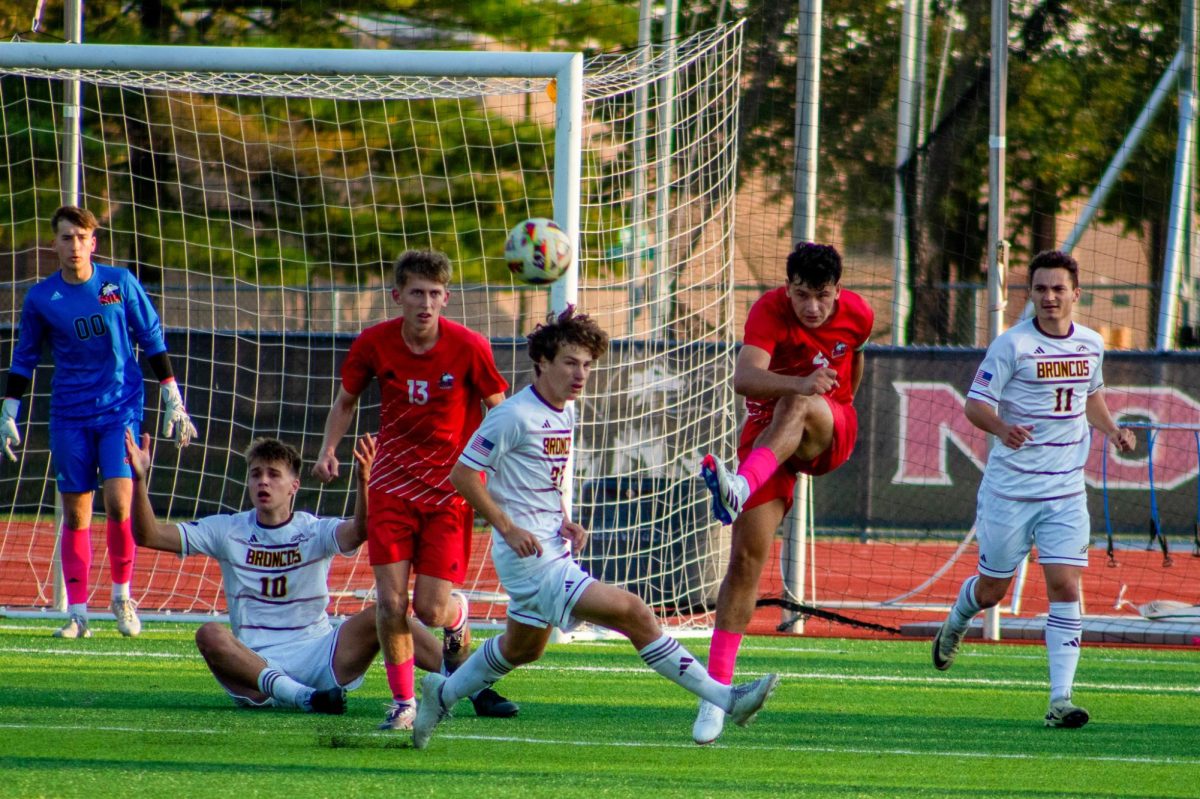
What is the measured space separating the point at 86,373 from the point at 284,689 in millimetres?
3146

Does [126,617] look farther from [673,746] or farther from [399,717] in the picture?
[673,746]

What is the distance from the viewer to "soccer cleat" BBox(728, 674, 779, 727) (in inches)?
205

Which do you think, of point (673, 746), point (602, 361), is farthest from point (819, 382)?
point (602, 361)

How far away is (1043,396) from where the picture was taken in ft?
22.6

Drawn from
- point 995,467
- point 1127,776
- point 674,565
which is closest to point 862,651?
point 674,565

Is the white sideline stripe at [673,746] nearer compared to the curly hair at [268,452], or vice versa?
the white sideline stripe at [673,746]

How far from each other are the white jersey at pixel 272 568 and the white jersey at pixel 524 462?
143cm

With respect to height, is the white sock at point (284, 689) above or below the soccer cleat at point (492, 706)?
above

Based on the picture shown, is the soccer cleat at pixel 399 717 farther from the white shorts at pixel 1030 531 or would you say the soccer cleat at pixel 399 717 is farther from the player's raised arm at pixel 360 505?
the white shorts at pixel 1030 531

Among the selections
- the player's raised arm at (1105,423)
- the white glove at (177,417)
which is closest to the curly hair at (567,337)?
the player's raised arm at (1105,423)

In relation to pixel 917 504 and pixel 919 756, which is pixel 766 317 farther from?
pixel 917 504

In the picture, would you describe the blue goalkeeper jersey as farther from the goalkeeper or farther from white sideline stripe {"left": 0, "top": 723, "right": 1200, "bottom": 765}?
white sideline stripe {"left": 0, "top": 723, "right": 1200, "bottom": 765}

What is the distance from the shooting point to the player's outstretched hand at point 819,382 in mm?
5766

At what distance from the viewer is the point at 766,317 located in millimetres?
6164
